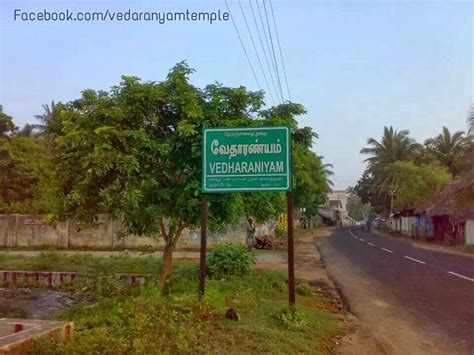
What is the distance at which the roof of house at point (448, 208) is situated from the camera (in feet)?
106

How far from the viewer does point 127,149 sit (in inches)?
392

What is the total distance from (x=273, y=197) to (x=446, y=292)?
456cm

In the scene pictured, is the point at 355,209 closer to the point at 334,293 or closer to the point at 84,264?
the point at 84,264

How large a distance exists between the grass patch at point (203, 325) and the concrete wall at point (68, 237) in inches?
516

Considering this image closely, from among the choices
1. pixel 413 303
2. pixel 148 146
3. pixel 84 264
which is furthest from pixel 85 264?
pixel 413 303

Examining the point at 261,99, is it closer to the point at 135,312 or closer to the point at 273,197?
the point at 273,197

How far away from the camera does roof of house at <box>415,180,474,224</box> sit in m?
32.4

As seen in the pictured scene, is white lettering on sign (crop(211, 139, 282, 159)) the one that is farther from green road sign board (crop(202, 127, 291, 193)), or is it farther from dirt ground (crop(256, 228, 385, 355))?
dirt ground (crop(256, 228, 385, 355))

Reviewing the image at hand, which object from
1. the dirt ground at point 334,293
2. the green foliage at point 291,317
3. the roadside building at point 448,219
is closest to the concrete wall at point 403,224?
the roadside building at point 448,219

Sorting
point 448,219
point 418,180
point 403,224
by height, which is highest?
point 418,180

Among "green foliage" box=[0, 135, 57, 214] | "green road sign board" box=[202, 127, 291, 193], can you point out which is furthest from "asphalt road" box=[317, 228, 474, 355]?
"green foliage" box=[0, 135, 57, 214]

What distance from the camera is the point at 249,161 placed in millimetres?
8641

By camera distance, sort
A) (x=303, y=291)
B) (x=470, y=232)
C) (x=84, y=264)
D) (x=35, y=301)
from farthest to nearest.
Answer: (x=470, y=232)
(x=84, y=264)
(x=35, y=301)
(x=303, y=291)

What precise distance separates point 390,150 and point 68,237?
3987 centimetres
